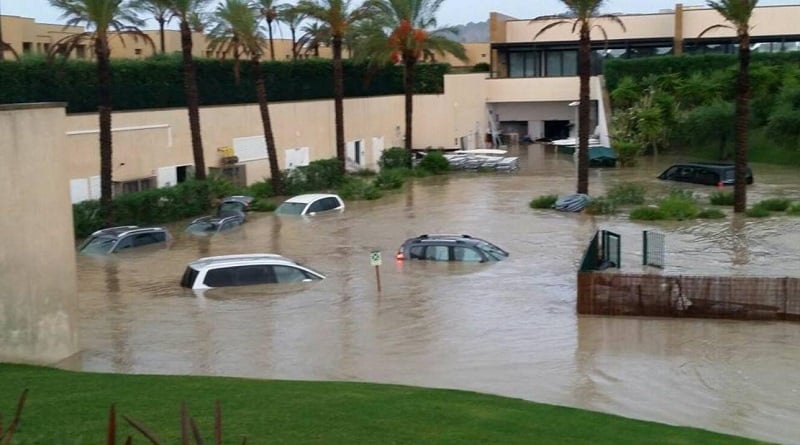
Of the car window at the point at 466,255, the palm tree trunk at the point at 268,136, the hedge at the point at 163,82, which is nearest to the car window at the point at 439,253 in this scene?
the car window at the point at 466,255

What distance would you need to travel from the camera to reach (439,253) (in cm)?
2762

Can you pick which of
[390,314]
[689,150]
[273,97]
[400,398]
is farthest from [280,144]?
[400,398]

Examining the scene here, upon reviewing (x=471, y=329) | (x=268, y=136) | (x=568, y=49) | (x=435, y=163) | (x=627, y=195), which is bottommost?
(x=471, y=329)

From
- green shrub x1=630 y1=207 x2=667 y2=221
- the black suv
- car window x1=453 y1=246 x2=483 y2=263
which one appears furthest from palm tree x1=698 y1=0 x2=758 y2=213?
car window x1=453 y1=246 x2=483 y2=263

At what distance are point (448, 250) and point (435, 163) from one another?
2917cm

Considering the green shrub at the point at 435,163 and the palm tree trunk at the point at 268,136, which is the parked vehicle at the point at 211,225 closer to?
the palm tree trunk at the point at 268,136

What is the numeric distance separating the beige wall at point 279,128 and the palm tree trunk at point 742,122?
823 inches

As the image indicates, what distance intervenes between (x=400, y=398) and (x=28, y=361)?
685cm

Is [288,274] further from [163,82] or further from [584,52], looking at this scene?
[163,82]

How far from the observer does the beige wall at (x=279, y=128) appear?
126ft

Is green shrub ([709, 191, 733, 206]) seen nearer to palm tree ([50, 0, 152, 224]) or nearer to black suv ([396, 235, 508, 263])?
black suv ([396, 235, 508, 263])

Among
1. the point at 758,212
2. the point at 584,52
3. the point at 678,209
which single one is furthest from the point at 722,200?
the point at 584,52

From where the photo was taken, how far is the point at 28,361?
56.1ft

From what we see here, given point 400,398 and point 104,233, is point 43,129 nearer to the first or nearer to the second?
point 400,398
